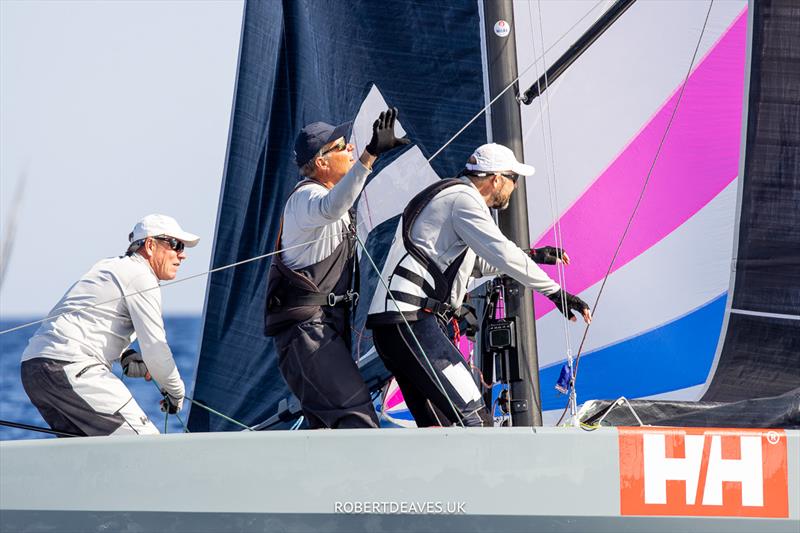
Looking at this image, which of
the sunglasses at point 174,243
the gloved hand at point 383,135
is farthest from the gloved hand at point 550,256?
the sunglasses at point 174,243

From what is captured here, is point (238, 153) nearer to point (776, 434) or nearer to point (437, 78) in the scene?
point (437, 78)

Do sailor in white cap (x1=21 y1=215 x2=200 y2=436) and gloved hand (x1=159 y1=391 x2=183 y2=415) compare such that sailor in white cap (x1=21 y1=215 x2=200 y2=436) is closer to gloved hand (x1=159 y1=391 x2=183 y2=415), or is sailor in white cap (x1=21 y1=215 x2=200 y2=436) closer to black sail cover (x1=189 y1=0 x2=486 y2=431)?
gloved hand (x1=159 y1=391 x2=183 y2=415)

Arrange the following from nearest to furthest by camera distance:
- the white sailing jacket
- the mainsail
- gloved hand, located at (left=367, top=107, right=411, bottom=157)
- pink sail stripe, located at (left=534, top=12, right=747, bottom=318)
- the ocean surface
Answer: gloved hand, located at (left=367, top=107, right=411, bottom=157), the white sailing jacket, the mainsail, pink sail stripe, located at (left=534, top=12, right=747, bottom=318), the ocean surface

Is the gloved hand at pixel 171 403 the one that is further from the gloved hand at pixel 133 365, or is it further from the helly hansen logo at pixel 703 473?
the helly hansen logo at pixel 703 473

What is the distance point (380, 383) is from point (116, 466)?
6.04ft

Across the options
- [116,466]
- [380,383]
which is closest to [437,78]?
[380,383]

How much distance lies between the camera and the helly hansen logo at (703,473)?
3332 mm

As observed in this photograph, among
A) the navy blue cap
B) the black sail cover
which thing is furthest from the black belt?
the black sail cover

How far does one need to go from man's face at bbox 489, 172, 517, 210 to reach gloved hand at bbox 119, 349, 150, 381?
108 cm

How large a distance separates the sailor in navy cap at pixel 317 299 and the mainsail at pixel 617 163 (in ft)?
2.87

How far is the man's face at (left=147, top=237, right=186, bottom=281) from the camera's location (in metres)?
3.84

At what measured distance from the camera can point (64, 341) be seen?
3707mm

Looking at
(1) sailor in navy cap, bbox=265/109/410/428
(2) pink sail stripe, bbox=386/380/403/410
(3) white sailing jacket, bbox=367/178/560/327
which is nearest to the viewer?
(3) white sailing jacket, bbox=367/178/560/327

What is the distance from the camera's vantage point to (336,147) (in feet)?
13.1
